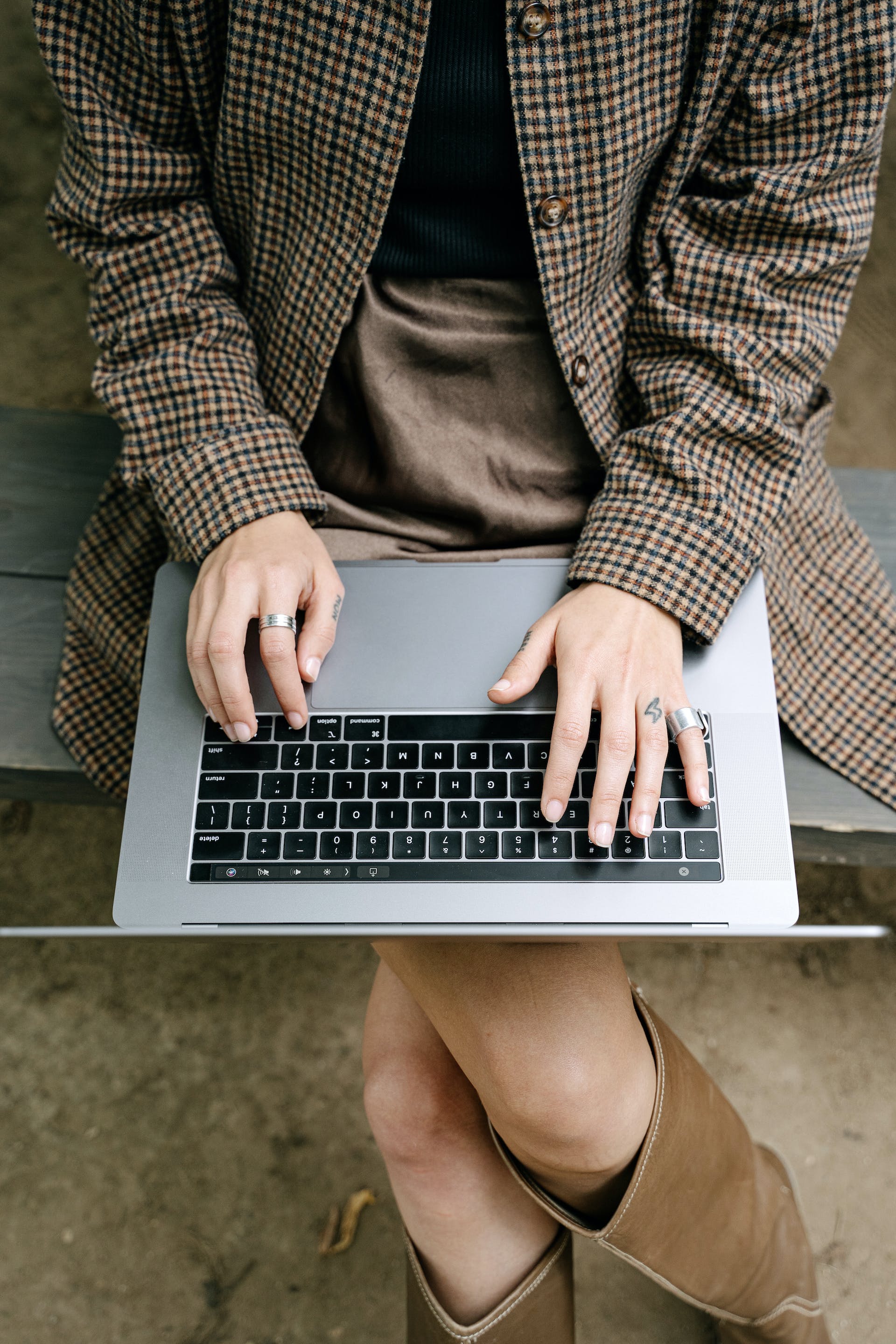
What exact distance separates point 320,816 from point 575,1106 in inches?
12.7

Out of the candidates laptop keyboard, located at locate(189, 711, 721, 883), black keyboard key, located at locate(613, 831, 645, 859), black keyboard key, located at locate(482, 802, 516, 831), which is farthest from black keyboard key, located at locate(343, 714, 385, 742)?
black keyboard key, located at locate(613, 831, 645, 859)

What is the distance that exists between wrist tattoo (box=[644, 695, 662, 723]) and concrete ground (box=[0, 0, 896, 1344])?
0.69 meters

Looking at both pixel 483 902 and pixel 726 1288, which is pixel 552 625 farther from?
pixel 726 1288

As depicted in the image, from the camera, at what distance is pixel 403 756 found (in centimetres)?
76

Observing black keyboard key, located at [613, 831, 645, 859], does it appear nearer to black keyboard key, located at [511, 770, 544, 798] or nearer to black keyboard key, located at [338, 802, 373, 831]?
black keyboard key, located at [511, 770, 544, 798]

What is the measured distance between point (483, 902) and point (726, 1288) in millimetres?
571

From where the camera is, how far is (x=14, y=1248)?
3.80 ft

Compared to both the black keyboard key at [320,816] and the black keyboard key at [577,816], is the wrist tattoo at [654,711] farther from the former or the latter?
the black keyboard key at [320,816]

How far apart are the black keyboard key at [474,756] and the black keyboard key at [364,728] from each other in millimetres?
67

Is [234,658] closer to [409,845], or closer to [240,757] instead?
[240,757]

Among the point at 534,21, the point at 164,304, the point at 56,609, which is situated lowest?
the point at 56,609

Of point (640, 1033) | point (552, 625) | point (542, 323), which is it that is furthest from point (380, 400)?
point (640, 1033)

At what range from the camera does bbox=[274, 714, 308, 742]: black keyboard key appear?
77 centimetres

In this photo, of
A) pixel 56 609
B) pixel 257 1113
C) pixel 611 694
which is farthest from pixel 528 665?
pixel 257 1113
